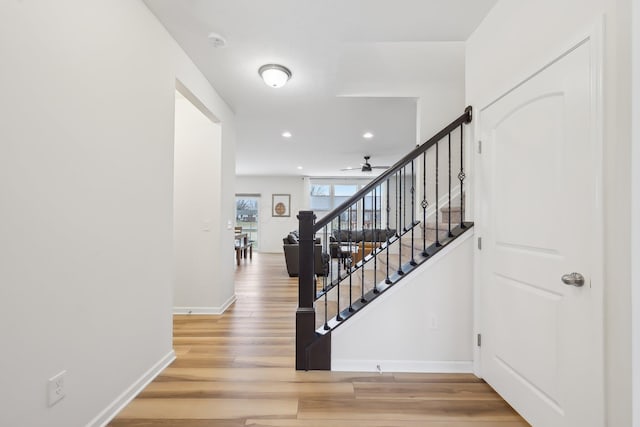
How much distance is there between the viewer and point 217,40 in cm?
233

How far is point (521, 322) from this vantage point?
1.67 meters

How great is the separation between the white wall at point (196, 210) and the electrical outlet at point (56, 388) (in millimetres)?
2102

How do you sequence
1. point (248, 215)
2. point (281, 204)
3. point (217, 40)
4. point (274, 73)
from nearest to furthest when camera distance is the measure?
point (217, 40) → point (274, 73) → point (281, 204) → point (248, 215)

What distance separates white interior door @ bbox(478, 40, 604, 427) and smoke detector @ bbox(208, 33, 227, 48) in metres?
2.06

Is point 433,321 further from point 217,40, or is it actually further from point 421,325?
point 217,40

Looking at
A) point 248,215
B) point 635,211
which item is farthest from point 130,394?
point 248,215

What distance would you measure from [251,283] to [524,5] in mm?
4893

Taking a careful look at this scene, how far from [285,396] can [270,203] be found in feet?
27.8

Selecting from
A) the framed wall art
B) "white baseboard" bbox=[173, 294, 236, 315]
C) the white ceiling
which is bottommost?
"white baseboard" bbox=[173, 294, 236, 315]

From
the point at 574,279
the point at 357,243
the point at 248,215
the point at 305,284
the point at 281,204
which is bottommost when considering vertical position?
the point at 357,243

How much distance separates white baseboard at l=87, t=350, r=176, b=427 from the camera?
159 centimetres

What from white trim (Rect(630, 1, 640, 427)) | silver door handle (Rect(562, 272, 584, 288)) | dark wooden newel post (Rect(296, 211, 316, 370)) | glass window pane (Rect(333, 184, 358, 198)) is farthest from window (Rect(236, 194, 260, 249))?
white trim (Rect(630, 1, 640, 427))

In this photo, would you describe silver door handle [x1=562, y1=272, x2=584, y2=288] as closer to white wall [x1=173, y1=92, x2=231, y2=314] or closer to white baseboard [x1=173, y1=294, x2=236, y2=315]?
white wall [x1=173, y1=92, x2=231, y2=314]

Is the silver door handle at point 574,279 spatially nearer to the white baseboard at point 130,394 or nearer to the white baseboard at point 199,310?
the white baseboard at point 130,394
